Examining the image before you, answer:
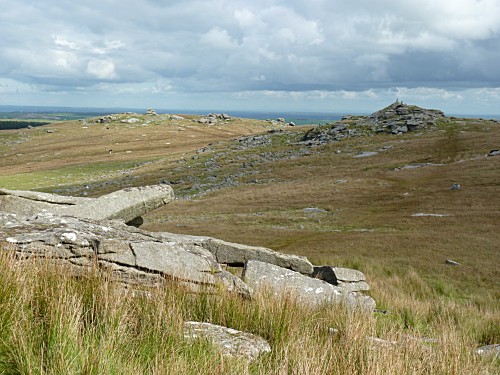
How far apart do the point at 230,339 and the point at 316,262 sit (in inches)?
670

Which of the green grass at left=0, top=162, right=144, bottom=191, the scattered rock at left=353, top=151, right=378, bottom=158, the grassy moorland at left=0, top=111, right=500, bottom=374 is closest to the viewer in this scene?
the grassy moorland at left=0, top=111, right=500, bottom=374

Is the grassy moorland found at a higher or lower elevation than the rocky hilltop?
lower

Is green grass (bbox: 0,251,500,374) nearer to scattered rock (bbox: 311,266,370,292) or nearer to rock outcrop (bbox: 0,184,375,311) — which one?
rock outcrop (bbox: 0,184,375,311)

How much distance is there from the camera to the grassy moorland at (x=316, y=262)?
5164 millimetres

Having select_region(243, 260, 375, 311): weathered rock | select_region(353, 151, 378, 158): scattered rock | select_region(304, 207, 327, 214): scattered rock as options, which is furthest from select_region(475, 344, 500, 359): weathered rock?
select_region(353, 151, 378, 158): scattered rock

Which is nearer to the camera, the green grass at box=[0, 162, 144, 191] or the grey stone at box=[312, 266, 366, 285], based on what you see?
the grey stone at box=[312, 266, 366, 285]

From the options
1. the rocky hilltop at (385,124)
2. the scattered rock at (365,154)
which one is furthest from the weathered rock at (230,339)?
the rocky hilltop at (385,124)

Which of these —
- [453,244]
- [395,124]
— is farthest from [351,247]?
[395,124]

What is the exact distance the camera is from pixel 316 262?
22.7 m

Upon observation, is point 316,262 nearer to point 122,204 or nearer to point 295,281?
point 295,281

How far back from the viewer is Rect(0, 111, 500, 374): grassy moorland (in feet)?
16.9

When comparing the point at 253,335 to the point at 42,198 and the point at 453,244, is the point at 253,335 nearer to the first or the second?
the point at 42,198

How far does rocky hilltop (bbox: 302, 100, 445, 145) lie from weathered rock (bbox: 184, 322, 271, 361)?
10718cm

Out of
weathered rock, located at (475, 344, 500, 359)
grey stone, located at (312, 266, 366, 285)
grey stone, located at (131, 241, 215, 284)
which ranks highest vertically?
grey stone, located at (131, 241, 215, 284)
